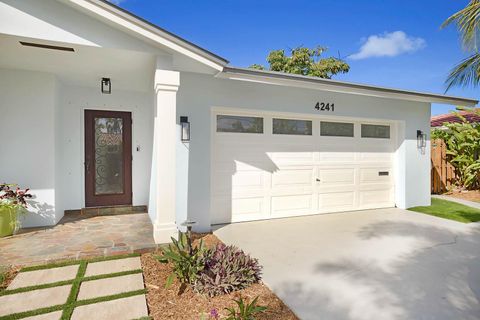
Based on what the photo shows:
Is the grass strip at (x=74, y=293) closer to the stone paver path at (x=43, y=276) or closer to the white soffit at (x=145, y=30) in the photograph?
the stone paver path at (x=43, y=276)

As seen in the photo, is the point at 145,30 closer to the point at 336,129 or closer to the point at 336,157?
the point at 336,129

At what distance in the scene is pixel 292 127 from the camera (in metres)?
6.64

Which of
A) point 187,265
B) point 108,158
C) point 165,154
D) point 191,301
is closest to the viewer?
point 191,301

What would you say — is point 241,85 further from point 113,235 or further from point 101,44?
point 113,235

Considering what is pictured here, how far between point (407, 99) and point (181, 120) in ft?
18.9

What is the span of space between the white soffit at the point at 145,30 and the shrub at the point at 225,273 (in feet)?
9.97

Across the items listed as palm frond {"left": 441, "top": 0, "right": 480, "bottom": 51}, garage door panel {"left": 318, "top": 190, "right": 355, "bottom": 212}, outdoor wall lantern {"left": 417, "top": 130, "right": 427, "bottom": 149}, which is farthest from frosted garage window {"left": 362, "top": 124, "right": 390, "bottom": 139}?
palm frond {"left": 441, "top": 0, "right": 480, "bottom": 51}

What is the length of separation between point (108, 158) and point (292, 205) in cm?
450

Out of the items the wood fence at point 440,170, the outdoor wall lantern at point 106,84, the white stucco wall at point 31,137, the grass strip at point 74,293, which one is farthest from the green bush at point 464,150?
the white stucco wall at point 31,137

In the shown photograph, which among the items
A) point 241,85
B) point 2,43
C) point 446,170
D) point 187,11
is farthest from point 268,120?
point 446,170

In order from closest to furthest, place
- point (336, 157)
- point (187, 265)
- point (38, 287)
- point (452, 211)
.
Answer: point (38, 287)
point (187, 265)
point (336, 157)
point (452, 211)

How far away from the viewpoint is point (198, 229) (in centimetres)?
541

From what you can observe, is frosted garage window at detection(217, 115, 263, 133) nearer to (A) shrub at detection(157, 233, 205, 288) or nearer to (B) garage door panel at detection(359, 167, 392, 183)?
(A) shrub at detection(157, 233, 205, 288)

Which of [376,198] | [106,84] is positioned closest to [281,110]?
[106,84]
